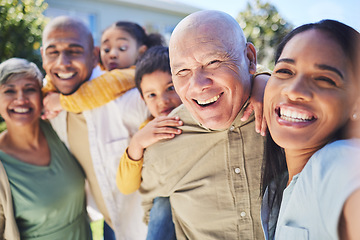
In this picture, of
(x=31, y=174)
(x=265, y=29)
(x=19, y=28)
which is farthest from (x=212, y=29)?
(x=265, y=29)

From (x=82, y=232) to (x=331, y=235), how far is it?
2181mm

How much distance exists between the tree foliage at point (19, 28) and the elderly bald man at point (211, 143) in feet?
17.0

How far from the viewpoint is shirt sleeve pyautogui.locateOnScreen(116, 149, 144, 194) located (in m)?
2.01

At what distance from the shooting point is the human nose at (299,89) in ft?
3.65

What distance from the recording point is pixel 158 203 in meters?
2.02

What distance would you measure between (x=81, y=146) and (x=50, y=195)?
0.47 metres

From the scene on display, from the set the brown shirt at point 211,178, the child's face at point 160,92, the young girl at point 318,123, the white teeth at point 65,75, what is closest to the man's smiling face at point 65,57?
the white teeth at point 65,75

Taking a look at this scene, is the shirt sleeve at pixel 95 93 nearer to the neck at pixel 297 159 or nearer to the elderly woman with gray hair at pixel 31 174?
the elderly woman with gray hair at pixel 31 174

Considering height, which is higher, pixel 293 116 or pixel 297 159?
pixel 293 116

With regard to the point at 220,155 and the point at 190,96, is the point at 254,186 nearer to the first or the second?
the point at 220,155

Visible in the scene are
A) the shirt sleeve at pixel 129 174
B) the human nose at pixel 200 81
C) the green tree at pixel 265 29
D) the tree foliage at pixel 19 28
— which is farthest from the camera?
the green tree at pixel 265 29

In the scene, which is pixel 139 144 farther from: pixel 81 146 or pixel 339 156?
pixel 339 156

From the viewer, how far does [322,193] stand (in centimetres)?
98

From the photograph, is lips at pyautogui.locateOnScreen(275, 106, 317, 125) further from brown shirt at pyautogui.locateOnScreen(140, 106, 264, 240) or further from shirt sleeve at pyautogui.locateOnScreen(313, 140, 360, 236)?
brown shirt at pyautogui.locateOnScreen(140, 106, 264, 240)
